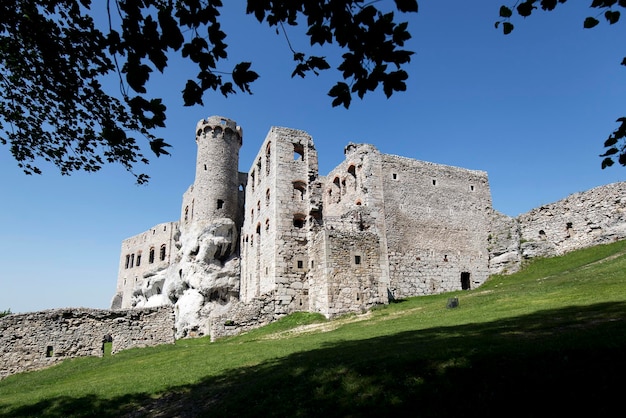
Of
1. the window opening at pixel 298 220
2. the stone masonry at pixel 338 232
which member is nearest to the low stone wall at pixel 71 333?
the stone masonry at pixel 338 232

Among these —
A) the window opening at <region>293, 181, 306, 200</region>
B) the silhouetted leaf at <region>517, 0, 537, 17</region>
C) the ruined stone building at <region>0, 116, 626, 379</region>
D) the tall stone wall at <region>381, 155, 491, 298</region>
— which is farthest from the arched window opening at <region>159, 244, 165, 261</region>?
the silhouetted leaf at <region>517, 0, 537, 17</region>

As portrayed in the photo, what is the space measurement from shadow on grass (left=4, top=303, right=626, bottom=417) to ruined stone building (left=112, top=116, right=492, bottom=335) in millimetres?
12132

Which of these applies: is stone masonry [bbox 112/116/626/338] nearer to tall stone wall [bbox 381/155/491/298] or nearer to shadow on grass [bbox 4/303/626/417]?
tall stone wall [bbox 381/155/491/298]

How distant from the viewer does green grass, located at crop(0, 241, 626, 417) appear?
5.89 metres

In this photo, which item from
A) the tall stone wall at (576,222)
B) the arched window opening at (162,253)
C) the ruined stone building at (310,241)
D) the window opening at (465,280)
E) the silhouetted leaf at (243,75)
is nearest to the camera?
the silhouetted leaf at (243,75)

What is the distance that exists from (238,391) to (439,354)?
4422 mm

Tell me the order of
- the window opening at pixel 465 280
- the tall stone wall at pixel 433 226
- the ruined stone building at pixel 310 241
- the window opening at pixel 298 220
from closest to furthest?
the ruined stone building at pixel 310 241 < the window opening at pixel 298 220 < the tall stone wall at pixel 433 226 < the window opening at pixel 465 280

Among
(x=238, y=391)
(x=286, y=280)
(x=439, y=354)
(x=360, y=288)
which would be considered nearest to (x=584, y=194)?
(x=360, y=288)

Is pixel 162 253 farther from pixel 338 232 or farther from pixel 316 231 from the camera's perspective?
pixel 338 232

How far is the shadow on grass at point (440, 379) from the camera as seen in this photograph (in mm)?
5738

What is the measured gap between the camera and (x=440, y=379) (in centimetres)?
673

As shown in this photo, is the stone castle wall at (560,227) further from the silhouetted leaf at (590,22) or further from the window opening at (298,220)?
the silhouetted leaf at (590,22)

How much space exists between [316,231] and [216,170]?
1609 centimetres

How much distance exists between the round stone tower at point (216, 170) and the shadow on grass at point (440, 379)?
27.6 meters
